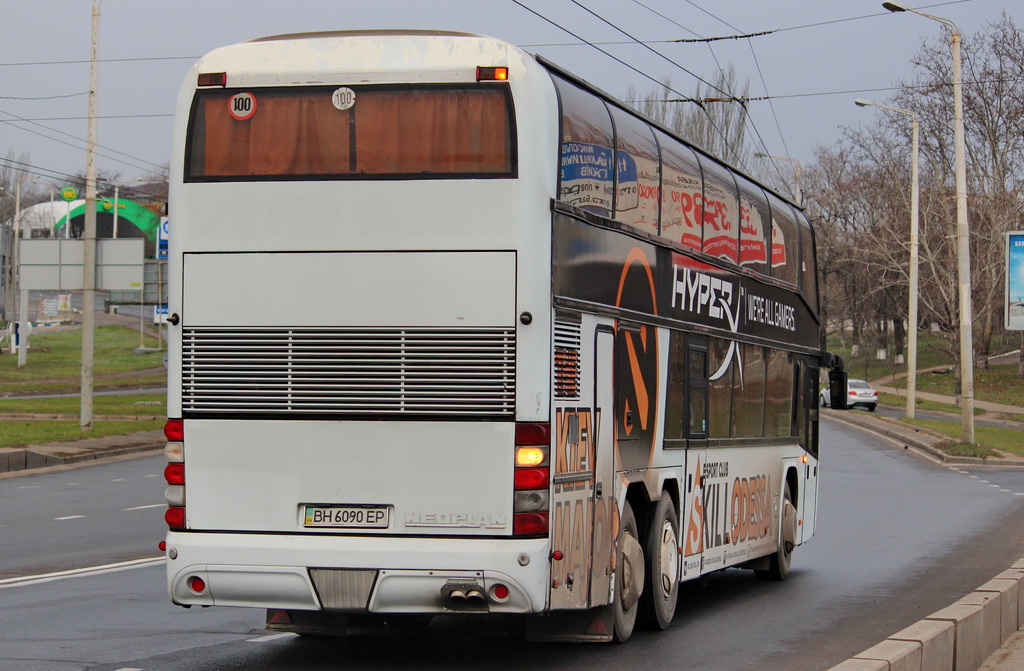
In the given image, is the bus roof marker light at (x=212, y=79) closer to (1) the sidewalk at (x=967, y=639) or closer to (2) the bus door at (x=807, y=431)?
(1) the sidewalk at (x=967, y=639)

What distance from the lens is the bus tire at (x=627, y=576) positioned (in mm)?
9367

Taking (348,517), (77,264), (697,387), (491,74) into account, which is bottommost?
(348,517)

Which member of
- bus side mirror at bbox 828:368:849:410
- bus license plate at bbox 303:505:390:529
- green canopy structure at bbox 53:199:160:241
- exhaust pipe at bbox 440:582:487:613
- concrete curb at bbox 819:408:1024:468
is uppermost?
green canopy structure at bbox 53:199:160:241

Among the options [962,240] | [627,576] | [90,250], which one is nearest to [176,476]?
[627,576]

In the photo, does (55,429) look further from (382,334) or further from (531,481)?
(531,481)

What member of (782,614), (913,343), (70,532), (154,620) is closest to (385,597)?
(154,620)

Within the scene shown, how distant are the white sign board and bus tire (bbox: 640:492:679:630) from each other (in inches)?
931

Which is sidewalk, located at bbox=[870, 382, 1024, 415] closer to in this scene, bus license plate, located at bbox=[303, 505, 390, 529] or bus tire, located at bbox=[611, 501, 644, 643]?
bus tire, located at bbox=[611, 501, 644, 643]

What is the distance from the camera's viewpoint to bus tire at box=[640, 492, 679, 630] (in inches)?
401

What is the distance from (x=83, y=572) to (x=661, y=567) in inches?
224

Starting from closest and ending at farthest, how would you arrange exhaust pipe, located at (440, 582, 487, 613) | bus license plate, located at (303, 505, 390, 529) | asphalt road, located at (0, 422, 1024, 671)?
exhaust pipe, located at (440, 582, 487, 613), bus license plate, located at (303, 505, 390, 529), asphalt road, located at (0, 422, 1024, 671)

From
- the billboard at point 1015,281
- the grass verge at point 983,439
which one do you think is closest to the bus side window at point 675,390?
the grass verge at point 983,439

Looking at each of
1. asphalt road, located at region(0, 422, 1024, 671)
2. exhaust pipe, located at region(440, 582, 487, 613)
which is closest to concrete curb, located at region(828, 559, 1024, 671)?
asphalt road, located at region(0, 422, 1024, 671)

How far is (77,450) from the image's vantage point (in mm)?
28516
